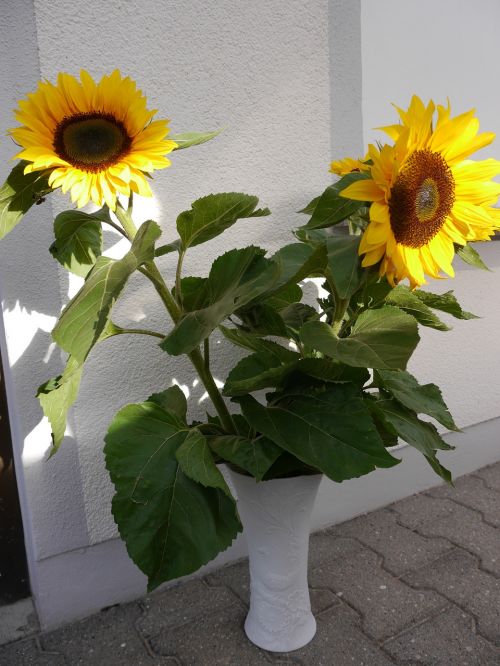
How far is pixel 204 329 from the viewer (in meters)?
0.97

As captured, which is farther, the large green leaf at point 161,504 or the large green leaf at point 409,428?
the large green leaf at point 409,428

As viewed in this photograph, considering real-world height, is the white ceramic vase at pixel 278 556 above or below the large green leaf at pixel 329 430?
below

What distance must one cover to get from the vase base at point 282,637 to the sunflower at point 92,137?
3.31 feet

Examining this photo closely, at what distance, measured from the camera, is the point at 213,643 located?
1396 millimetres

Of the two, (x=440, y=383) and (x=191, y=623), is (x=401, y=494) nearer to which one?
(x=440, y=383)

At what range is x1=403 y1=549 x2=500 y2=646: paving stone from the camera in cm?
144

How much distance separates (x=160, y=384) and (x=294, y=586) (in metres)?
0.59

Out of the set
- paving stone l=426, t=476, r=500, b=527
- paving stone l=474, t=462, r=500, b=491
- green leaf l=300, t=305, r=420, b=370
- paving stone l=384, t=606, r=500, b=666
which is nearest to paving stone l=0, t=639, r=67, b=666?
paving stone l=384, t=606, r=500, b=666

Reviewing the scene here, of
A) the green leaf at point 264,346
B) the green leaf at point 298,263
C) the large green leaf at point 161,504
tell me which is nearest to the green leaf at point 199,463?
the large green leaf at point 161,504

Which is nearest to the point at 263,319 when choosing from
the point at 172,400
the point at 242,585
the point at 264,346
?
the point at 264,346

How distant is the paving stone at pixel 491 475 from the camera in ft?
7.20

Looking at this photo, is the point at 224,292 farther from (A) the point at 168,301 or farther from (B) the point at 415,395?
(B) the point at 415,395

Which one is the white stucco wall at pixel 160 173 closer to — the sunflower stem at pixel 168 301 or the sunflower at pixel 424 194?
the sunflower stem at pixel 168 301

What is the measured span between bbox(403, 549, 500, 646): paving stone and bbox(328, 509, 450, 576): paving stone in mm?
39
